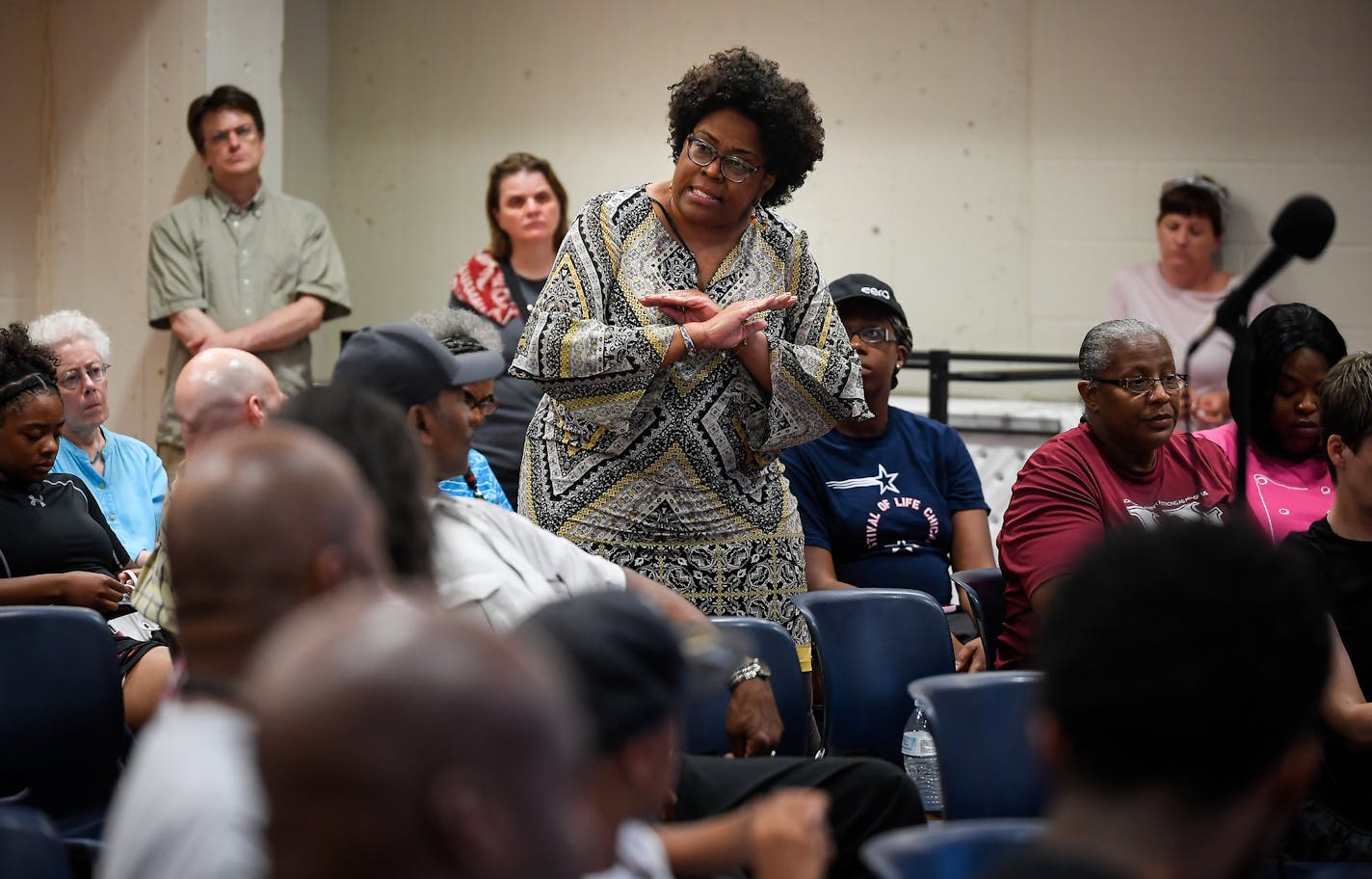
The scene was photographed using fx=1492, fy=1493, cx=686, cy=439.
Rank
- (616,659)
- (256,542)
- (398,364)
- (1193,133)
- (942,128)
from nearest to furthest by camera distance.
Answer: (256,542) → (616,659) → (398,364) → (1193,133) → (942,128)

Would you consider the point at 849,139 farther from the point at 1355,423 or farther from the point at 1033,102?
the point at 1355,423

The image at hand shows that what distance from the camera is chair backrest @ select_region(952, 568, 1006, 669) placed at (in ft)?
10.2

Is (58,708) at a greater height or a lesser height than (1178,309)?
lesser

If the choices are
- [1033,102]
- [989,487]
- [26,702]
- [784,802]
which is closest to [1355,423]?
[784,802]

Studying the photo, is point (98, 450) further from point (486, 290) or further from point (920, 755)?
point (920, 755)

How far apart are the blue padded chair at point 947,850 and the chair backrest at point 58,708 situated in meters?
1.60

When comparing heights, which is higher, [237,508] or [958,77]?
[958,77]

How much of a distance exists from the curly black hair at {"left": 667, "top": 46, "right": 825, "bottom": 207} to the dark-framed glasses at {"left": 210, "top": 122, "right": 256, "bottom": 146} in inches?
94.5

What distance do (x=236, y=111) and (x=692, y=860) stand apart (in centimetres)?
387

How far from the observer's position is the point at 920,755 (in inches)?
115

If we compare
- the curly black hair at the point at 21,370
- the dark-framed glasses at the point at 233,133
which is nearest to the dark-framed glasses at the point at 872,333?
the curly black hair at the point at 21,370

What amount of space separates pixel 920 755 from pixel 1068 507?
1.86ft

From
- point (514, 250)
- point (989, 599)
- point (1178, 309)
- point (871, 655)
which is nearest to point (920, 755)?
point (871, 655)

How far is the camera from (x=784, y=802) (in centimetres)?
163
